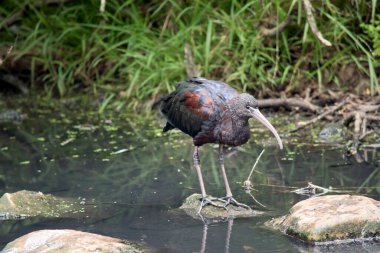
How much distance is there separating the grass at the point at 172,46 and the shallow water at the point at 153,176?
916 millimetres

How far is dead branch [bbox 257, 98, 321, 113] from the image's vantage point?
8953mm

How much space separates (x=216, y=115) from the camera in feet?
20.2

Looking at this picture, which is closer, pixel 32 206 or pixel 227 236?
pixel 227 236

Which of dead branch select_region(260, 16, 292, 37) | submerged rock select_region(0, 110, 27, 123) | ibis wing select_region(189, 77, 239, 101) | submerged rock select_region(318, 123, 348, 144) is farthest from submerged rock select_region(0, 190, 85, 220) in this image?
dead branch select_region(260, 16, 292, 37)

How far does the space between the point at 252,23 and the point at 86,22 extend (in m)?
2.75

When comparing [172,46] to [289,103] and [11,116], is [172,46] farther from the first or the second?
[11,116]

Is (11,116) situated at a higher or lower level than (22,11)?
lower

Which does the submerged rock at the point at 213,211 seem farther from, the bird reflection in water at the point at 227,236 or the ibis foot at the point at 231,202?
the bird reflection in water at the point at 227,236

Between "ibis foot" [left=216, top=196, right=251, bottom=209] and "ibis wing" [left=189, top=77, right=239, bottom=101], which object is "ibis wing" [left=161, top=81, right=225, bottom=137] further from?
"ibis foot" [left=216, top=196, right=251, bottom=209]

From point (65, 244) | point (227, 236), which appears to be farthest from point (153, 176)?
point (65, 244)

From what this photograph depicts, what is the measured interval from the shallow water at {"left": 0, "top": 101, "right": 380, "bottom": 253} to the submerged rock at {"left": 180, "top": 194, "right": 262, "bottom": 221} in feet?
0.34

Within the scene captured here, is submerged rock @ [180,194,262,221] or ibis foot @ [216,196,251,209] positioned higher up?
ibis foot @ [216,196,251,209]

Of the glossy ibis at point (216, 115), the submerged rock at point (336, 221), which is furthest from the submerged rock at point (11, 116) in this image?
the submerged rock at point (336, 221)

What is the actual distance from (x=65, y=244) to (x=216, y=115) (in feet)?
5.74
